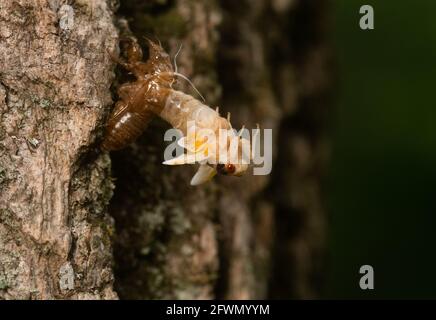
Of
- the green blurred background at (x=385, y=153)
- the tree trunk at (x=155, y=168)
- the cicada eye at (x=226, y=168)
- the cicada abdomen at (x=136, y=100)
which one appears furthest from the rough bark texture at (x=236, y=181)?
the green blurred background at (x=385, y=153)

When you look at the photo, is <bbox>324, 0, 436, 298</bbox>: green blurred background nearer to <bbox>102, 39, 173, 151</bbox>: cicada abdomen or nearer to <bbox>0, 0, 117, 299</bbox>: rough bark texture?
<bbox>102, 39, 173, 151</bbox>: cicada abdomen

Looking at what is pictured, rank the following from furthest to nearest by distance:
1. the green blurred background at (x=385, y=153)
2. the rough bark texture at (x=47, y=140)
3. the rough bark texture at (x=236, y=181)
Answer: the green blurred background at (x=385, y=153), the rough bark texture at (x=236, y=181), the rough bark texture at (x=47, y=140)

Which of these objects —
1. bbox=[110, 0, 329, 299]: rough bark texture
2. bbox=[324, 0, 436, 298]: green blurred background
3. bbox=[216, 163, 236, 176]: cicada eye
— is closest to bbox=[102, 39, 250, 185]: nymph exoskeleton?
bbox=[216, 163, 236, 176]: cicada eye

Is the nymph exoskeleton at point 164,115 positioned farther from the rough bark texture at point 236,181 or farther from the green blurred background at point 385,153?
the green blurred background at point 385,153
